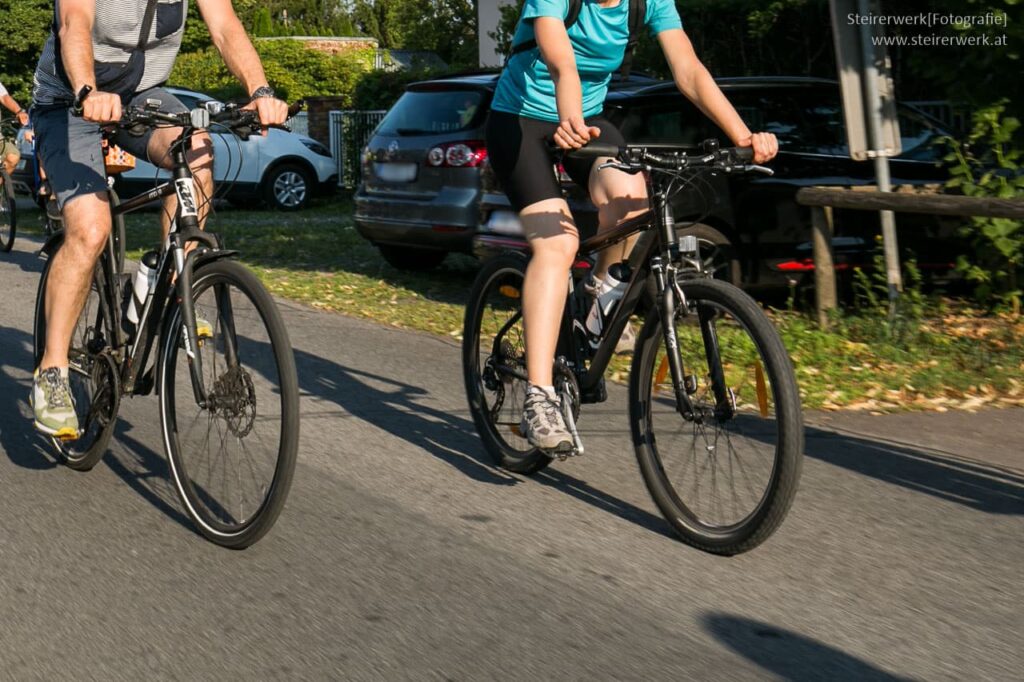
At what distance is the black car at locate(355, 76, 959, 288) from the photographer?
8.95 m

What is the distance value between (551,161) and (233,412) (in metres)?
1.37

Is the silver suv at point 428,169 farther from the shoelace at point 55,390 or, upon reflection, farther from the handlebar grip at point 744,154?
the handlebar grip at point 744,154

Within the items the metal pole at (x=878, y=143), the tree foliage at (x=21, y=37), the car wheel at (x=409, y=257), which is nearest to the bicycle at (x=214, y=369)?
the metal pole at (x=878, y=143)

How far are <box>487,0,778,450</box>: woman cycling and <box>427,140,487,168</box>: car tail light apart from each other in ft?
16.4

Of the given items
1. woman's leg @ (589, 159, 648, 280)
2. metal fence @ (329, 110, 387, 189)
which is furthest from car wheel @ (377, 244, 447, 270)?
metal fence @ (329, 110, 387, 189)

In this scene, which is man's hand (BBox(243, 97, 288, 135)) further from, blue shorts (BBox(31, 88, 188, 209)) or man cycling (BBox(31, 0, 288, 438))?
blue shorts (BBox(31, 88, 188, 209))

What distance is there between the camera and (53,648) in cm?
375

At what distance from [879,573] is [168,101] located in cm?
281

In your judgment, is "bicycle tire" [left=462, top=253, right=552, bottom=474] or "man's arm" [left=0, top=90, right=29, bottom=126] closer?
"bicycle tire" [left=462, top=253, right=552, bottom=474]

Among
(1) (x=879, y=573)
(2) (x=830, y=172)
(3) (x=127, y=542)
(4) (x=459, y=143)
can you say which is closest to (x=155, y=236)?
(4) (x=459, y=143)

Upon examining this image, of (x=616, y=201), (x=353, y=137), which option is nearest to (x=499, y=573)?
(x=616, y=201)

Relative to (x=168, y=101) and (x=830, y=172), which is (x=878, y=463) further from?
(x=830, y=172)

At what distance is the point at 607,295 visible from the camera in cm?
498

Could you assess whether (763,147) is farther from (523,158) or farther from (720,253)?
(720,253)
